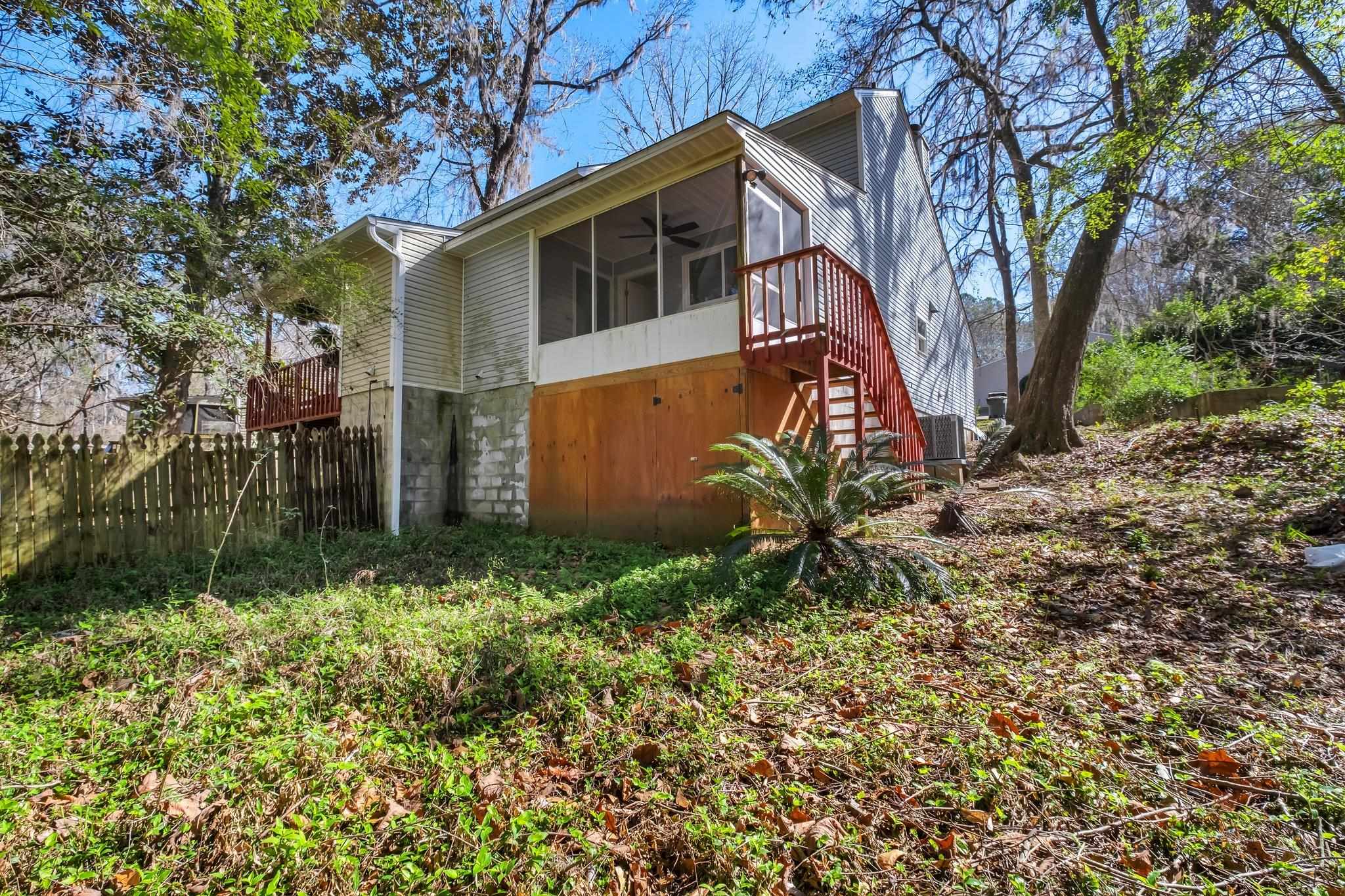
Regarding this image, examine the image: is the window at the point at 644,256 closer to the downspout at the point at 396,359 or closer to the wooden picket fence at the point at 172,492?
the downspout at the point at 396,359

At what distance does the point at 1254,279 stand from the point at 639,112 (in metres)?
16.9

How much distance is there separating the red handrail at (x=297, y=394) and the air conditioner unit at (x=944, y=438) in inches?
402

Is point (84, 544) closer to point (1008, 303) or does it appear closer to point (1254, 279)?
point (1008, 303)

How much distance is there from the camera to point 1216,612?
374 cm

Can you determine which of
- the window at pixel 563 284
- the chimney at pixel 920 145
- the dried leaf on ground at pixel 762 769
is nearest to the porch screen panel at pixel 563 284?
the window at pixel 563 284

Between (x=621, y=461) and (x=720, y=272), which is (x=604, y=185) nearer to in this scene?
(x=720, y=272)

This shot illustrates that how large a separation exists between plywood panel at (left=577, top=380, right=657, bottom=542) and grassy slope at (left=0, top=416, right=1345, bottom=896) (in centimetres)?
262

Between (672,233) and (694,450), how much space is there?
12.9ft

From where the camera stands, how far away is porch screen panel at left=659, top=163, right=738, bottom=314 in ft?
25.8

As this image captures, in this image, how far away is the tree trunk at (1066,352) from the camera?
31.7 ft

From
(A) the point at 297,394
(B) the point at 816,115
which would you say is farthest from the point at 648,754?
(B) the point at 816,115

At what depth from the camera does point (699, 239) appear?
9.03 m

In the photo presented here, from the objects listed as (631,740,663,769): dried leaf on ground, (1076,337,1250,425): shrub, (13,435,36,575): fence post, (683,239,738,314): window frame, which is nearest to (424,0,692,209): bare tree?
(683,239,738,314): window frame

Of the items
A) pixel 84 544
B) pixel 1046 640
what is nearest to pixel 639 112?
pixel 84 544
